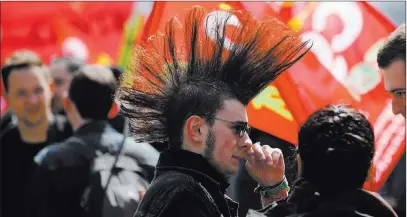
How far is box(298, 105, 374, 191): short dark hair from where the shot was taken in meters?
3.35

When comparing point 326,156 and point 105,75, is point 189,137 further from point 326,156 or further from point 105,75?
point 105,75

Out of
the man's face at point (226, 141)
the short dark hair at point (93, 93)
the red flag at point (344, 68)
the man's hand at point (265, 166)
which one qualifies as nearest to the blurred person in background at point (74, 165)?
the short dark hair at point (93, 93)

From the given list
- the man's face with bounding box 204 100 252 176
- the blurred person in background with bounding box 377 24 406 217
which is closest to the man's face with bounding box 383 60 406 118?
the blurred person in background with bounding box 377 24 406 217

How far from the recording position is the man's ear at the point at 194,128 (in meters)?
3.72

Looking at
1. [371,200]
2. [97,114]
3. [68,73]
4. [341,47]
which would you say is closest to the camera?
[371,200]

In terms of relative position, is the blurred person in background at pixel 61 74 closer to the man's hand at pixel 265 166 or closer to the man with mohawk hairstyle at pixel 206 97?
the man with mohawk hairstyle at pixel 206 97

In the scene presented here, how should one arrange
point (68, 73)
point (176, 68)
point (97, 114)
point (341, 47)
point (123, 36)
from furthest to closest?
point (123, 36) → point (68, 73) → point (341, 47) → point (97, 114) → point (176, 68)

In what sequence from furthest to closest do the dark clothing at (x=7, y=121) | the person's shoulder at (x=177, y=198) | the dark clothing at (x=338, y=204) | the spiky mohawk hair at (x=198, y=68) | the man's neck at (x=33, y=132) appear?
1. the dark clothing at (x=7, y=121)
2. the man's neck at (x=33, y=132)
3. the spiky mohawk hair at (x=198, y=68)
4. the person's shoulder at (x=177, y=198)
5. the dark clothing at (x=338, y=204)

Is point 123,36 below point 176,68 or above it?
below

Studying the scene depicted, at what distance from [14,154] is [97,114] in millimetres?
1304

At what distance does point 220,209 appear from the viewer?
3602 mm

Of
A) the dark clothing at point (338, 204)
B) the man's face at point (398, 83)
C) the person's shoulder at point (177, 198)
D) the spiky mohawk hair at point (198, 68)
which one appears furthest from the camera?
the man's face at point (398, 83)

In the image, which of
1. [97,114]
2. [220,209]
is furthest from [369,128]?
[97,114]

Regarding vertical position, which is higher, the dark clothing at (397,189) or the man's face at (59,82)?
the dark clothing at (397,189)
